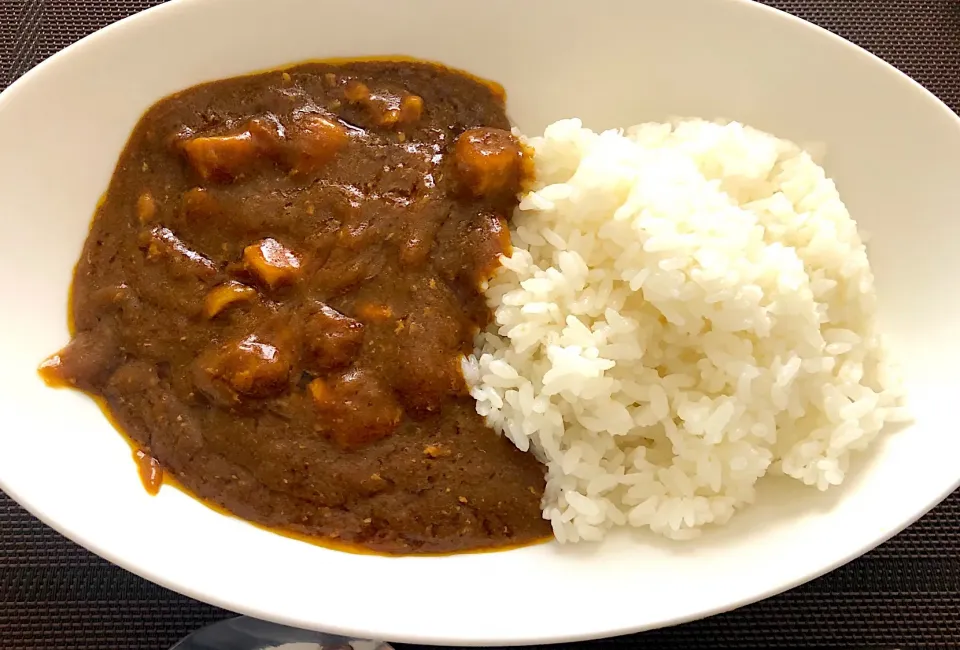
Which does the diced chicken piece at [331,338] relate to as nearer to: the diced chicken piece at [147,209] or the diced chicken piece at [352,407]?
the diced chicken piece at [352,407]

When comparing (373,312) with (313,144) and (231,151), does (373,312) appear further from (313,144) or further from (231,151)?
(231,151)

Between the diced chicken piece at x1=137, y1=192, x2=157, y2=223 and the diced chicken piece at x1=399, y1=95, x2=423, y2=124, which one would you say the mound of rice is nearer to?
the diced chicken piece at x1=399, y1=95, x2=423, y2=124

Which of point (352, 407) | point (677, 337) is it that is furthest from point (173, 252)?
point (677, 337)

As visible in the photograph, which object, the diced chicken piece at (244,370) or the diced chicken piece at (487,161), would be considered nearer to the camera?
the diced chicken piece at (244,370)

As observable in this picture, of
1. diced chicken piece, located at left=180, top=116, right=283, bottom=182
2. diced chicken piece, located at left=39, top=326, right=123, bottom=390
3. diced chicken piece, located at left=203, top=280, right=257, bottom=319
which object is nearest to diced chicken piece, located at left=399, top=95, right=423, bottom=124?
diced chicken piece, located at left=180, top=116, right=283, bottom=182

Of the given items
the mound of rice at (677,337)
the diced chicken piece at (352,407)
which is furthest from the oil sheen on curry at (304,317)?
the mound of rice at (677,337)

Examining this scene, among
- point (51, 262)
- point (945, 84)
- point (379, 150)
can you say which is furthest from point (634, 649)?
point (945, 84)

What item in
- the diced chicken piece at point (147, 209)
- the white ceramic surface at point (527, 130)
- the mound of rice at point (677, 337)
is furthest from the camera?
the diced chicken piece at point (147, 209)
